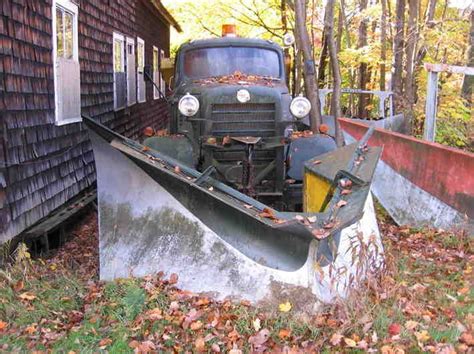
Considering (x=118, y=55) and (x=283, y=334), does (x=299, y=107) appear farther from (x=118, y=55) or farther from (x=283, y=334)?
(x=118, y=55)

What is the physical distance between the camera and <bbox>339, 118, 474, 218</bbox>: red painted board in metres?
5.95

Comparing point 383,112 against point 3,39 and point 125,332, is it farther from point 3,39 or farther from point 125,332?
point 125,332

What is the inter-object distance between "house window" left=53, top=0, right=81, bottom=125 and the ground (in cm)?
284

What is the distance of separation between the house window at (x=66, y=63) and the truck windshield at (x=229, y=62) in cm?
154

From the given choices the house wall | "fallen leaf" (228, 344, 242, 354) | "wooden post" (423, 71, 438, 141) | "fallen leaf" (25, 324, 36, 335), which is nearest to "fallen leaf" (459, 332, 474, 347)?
"fallen leaf" (228, 344, 242, 354)

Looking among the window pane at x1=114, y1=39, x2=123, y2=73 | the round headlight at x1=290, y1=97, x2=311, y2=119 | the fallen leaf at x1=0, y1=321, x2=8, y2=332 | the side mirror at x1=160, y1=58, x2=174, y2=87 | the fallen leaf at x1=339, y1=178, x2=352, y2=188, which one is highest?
the window pane at x1=114, y1=39, x2=123, y2=73

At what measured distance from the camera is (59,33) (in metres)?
7.36

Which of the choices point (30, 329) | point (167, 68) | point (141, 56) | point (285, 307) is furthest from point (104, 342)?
point (141, 56)

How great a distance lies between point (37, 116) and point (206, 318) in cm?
342

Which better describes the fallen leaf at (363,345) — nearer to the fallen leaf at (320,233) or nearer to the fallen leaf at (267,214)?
the fallen leaf at (320,233)

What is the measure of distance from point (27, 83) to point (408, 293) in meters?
4.28

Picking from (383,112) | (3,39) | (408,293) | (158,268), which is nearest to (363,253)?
(408,293)

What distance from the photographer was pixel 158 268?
4520mm

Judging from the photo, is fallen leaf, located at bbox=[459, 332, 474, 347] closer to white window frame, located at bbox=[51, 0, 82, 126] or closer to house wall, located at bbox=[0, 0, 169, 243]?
house wall, located at bbox=[0, 0, 169, 243]
